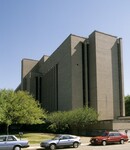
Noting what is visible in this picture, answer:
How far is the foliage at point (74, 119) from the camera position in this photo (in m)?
55.4

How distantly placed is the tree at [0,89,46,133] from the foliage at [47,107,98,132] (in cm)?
636

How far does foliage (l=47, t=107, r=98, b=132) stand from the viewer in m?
55.4

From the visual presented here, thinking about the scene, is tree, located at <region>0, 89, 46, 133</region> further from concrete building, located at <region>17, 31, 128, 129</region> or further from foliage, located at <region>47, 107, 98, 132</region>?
concrete building, located at <region>17, 31, 128, 129</region>

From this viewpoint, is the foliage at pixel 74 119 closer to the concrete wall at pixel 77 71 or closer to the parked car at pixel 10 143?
the concrete wall at pixel 77 71

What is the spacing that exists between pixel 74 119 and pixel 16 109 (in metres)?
12.2

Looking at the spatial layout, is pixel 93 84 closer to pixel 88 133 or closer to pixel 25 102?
pixel 88 133

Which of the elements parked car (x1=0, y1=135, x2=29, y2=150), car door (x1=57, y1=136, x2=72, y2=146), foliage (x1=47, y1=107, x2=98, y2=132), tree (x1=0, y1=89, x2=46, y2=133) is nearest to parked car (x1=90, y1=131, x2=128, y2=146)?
car door (x1=57, y1=136, x2=72, y2=146)

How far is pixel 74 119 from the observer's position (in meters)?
56.0

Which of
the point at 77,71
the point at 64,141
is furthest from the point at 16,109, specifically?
the point at 77,71

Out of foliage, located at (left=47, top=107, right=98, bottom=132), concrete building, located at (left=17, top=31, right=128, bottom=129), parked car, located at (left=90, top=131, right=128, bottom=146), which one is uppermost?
concrete building, located at (left=17, top=31, right=128, bottom=129)

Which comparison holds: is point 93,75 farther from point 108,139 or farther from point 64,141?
point 64,141

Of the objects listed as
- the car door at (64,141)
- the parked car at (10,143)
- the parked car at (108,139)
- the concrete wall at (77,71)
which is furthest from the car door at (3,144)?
the concrete wall at (77,71)

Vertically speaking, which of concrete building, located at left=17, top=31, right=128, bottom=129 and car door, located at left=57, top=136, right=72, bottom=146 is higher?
concrete building, located at left=17, top=31, right=128, bottom=129

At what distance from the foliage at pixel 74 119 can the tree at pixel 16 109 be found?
6.36 metres
